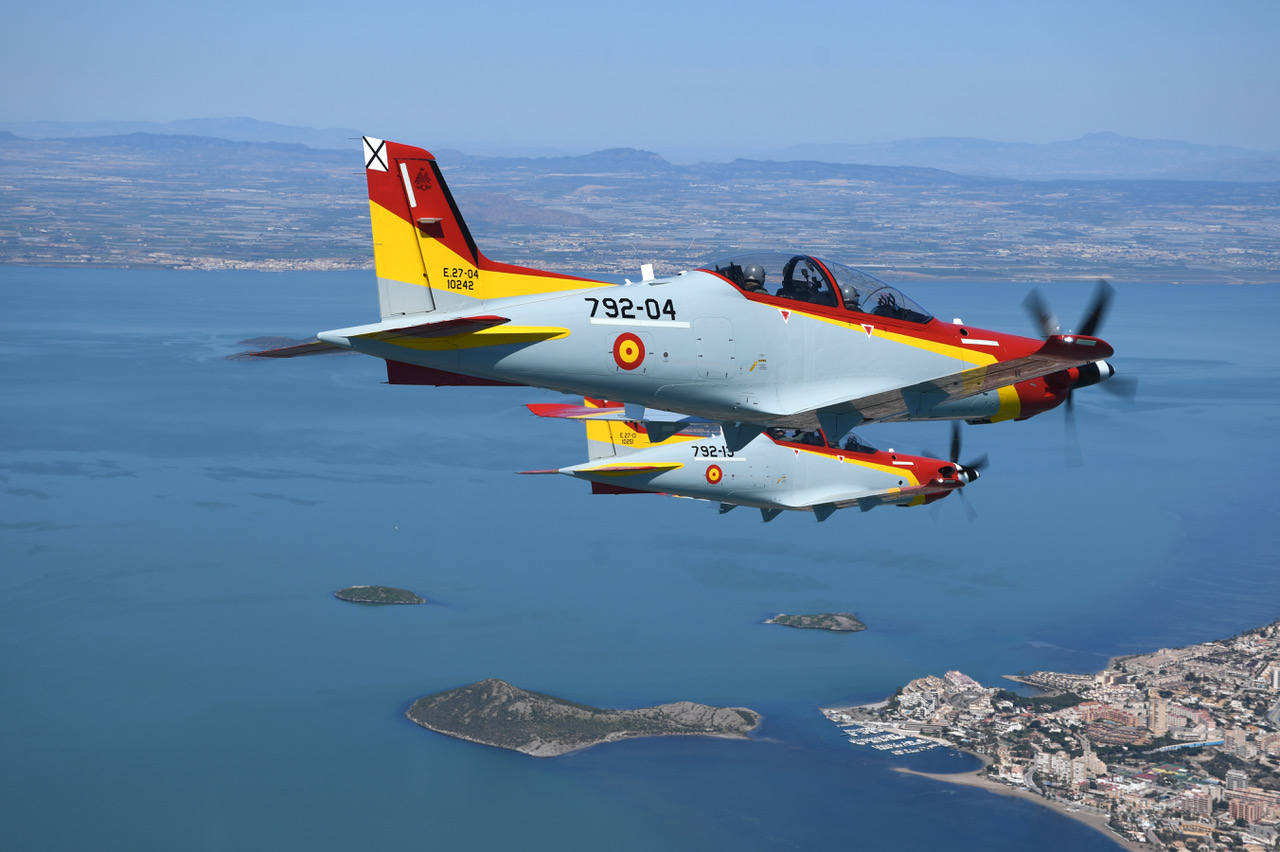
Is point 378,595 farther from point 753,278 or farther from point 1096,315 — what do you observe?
point 1096,315

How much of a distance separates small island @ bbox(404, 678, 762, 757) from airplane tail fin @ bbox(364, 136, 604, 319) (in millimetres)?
60902

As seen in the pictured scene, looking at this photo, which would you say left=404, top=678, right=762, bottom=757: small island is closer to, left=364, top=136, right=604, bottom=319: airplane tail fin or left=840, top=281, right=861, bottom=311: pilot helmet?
left=840, top=281, right=861, bottom=311: pilot helmet

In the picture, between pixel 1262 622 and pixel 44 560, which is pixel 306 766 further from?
pixel 1262 622

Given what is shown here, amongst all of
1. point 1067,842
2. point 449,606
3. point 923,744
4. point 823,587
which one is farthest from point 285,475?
point 1067,842

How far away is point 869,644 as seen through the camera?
3531 inches

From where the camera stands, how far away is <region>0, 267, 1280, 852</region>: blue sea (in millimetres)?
71188

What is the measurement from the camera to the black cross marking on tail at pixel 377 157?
71.4ft

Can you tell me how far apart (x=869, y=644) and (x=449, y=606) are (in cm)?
3859

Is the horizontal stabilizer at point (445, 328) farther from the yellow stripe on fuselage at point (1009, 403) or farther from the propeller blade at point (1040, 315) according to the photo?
the yellow stripe on fuselage at point (1009, 403)

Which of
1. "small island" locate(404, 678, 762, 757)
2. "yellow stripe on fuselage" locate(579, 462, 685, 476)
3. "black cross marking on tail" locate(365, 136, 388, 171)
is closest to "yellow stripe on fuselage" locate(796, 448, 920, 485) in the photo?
"yellow stripe on fuselage" locate(579, 462, 685, 476)

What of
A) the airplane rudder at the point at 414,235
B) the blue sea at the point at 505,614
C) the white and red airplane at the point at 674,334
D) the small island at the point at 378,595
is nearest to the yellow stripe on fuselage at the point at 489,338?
the white and red airplane at the point at 674,334

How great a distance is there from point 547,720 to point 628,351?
62391mm

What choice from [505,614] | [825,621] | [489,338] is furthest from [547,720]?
[489,338]

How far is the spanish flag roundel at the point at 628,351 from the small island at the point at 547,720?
5993 centimetres
